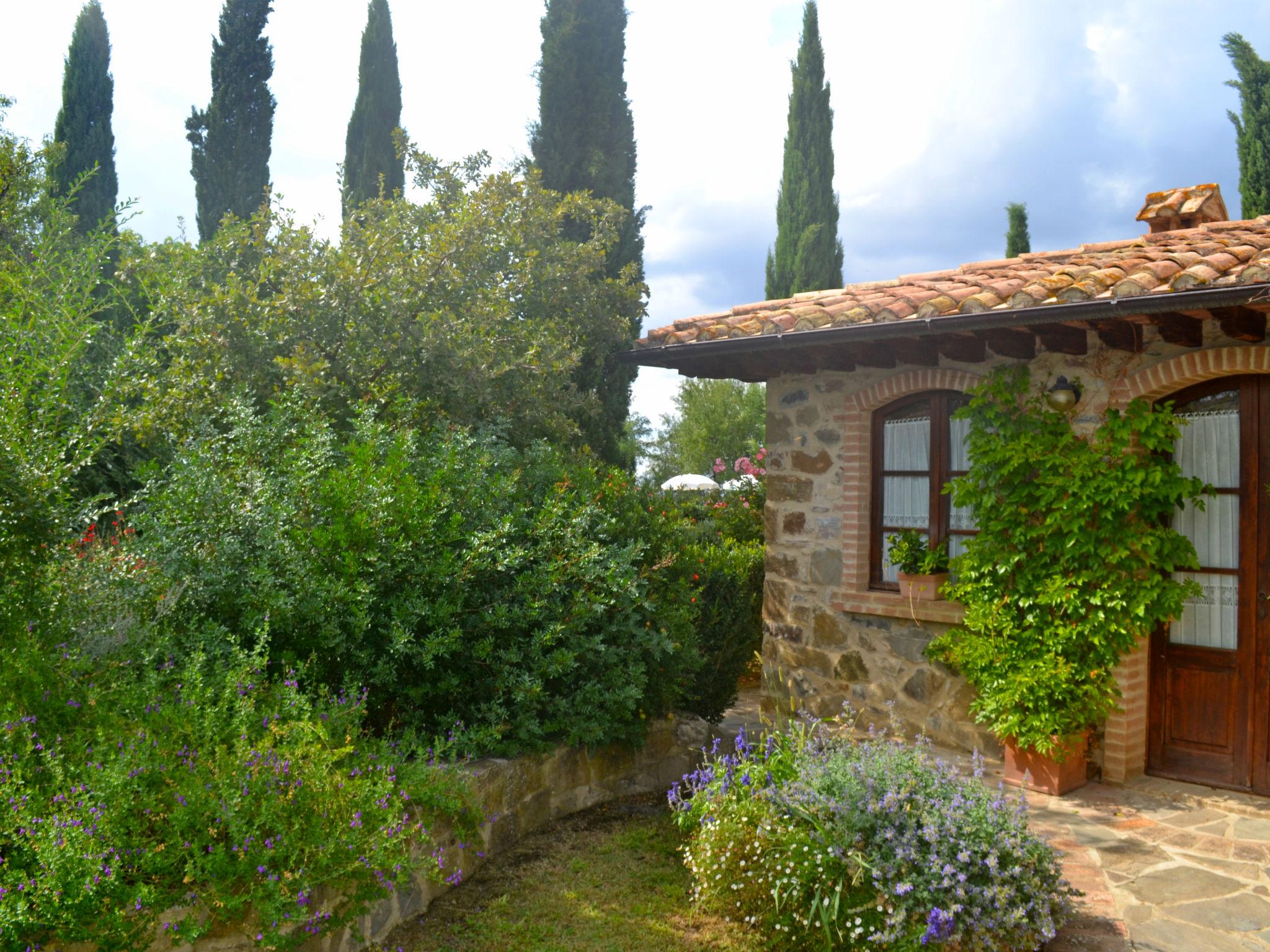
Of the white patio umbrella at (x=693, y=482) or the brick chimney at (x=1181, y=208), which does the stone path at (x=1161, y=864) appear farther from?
the white patio umbrella at (x=693, y=482)

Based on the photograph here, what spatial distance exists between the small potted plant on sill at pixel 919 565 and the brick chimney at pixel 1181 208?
3251 millimetres

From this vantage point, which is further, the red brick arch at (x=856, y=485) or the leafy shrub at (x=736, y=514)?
the leafy shrub at (x=736, y=514)

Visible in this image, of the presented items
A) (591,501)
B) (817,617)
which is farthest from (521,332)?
(817,617)

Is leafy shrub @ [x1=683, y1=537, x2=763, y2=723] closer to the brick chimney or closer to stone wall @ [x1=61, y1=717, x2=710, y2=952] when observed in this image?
stone wall @ [x1=61, y1=717, x2=710, y2=952]

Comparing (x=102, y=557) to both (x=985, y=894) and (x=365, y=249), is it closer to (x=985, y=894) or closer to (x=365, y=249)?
(x=365, y=249)

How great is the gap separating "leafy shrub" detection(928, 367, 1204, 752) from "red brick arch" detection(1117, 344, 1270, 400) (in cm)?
12

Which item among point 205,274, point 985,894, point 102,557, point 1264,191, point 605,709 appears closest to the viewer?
point 985,894

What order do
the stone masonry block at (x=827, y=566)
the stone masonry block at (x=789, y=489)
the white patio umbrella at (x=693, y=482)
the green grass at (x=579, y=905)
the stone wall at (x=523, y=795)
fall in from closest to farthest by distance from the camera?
1. the stone wall at (x=523, y=795)
2. the green grass at (x=579, y=905)
3. the stone masonry block at (x=827, y=566)
4. the stone masonry block at (x=789, y=489)
5. the white patio umbrella at (x=693, y=482)

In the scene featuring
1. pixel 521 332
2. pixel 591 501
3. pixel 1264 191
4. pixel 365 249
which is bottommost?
pixel 591 501

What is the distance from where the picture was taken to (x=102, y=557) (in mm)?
4574

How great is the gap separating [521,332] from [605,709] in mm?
3222

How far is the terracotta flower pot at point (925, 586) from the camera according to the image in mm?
6238

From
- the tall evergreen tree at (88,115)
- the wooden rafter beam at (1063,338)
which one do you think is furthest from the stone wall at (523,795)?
the tall evergreen tree at (88,115)

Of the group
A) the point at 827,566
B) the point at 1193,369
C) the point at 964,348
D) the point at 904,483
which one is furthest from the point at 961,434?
the point at 1193,369
